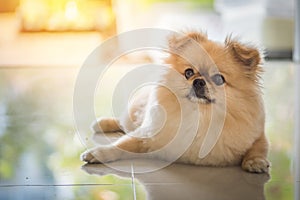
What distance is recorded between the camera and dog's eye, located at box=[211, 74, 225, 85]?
1.66m

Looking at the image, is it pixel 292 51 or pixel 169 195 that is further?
pixel 292 51

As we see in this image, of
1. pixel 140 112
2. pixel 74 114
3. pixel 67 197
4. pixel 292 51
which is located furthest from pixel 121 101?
pixel 292 51

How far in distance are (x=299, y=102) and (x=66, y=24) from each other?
1765 millimetres

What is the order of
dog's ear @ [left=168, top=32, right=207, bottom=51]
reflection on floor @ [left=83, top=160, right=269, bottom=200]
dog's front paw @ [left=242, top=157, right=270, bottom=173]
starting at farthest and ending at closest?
dog's ear @ [left=168, top=32, right=207, bottom=51] < dog's front paw @ [left=242, top=157, right=270, bottom=173] < reflection on floor @ [left=83, top=160, right=269, bottom=200]

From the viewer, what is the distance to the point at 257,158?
1.65m

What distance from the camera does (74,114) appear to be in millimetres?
2271

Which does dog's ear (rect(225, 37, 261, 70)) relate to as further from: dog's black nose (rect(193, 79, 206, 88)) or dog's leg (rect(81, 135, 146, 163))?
dog's leg (rect(81, 135, 146, 163))

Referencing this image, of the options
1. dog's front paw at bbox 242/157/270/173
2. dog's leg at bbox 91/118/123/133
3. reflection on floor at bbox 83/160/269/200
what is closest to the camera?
reflection on floor at bbox 83/160/269/200

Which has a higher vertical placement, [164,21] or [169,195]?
[164,21]

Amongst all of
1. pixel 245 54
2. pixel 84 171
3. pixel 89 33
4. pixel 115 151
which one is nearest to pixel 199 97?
pixel 245 54

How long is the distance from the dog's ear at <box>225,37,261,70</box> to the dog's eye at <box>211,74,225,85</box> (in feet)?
0.28

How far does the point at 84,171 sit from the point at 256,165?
1.88 feet

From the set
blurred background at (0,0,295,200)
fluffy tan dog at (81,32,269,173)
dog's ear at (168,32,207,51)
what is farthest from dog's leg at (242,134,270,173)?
blurred background at (0,0,295,200)

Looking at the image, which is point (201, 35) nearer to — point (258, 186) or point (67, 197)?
point (258, 186)
